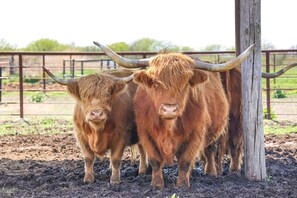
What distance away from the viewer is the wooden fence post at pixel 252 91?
616 cm

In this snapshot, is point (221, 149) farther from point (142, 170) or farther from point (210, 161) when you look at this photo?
point (142, 170)

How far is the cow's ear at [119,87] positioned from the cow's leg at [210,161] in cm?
161

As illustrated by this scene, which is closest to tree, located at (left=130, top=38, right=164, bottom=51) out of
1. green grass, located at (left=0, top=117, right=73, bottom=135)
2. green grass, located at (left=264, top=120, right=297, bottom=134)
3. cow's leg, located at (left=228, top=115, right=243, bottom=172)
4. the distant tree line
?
the distant tree line

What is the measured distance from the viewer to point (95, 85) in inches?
239

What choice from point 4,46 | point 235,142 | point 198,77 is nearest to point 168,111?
point 198,77

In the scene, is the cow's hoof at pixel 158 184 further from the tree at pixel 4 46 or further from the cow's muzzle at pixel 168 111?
the tree at pixel 4 46

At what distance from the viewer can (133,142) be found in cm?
689

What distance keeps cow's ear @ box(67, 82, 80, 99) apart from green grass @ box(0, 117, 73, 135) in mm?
5196

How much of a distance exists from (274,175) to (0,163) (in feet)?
12.6

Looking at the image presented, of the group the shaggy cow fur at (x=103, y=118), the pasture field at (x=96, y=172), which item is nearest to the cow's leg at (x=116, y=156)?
the shaggy cow fur at (x=103, y=118)

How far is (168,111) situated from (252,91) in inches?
55.9

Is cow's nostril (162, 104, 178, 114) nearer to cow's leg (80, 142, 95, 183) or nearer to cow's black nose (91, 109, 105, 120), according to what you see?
cow's black nose (91, 109, 105, 120)

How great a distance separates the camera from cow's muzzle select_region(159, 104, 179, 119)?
5254mm

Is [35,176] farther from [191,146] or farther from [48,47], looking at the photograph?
Answer: [48,47]
